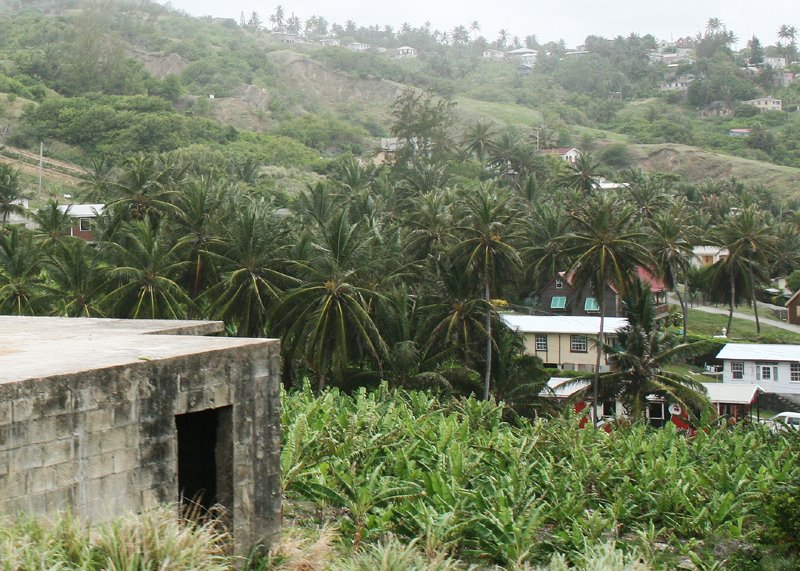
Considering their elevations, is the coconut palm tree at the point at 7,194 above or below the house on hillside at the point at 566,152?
below

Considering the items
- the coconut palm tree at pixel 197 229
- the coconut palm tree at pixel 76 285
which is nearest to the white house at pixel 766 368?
the coconut palm tree at pixel 197 229

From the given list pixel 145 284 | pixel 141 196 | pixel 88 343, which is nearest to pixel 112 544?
pixel 88 343

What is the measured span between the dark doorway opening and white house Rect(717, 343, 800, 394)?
33.9 metres

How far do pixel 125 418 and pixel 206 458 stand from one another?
2.31 metres

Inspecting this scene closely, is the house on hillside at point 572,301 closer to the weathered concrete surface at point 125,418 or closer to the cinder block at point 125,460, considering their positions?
the weathered concrete surface at point 125,418

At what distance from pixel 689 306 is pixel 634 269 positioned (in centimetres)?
2700

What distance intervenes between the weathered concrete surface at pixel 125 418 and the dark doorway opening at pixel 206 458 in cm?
9

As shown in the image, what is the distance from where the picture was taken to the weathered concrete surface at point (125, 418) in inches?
361

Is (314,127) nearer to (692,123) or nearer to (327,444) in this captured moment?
(692,123)

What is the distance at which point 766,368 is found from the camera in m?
42.6

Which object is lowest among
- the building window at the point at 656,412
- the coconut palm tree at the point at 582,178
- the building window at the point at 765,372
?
the building window at the point at 656,412

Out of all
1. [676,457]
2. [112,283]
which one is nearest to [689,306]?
[112,283]

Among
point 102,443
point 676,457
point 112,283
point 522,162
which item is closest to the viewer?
point 102,443

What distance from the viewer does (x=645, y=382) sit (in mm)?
33875
